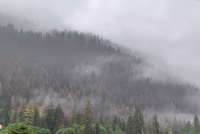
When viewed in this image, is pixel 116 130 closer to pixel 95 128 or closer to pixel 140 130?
pixel 140 130

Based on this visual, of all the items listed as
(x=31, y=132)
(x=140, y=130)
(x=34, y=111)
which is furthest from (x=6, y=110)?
(x=31, y=132)

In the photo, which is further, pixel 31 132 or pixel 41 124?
pixel 41 124

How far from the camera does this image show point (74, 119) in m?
186

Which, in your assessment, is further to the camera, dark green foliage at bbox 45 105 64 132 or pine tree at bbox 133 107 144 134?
pine tree at bbox 133 107 144 134

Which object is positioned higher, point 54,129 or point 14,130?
point 14,130

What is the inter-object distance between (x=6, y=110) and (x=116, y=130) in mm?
60220

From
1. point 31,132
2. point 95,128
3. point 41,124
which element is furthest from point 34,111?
point 31,132

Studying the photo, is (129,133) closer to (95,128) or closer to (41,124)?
(95,128)

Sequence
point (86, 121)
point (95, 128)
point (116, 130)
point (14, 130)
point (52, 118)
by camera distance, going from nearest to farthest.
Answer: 1. point (14, 130)
2. point (86, 121)
3. point (95, 128)
4. point (52, 118)
5. point (116, 130)

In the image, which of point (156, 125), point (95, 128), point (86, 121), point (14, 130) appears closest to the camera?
point (14, 130)

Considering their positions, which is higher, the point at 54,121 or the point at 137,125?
the point at 54,121

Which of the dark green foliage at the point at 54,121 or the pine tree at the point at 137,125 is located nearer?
the dark green foliage at the point at 54,121

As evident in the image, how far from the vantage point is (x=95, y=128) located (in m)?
149

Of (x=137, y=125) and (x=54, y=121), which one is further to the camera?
(x=137, y=125)
